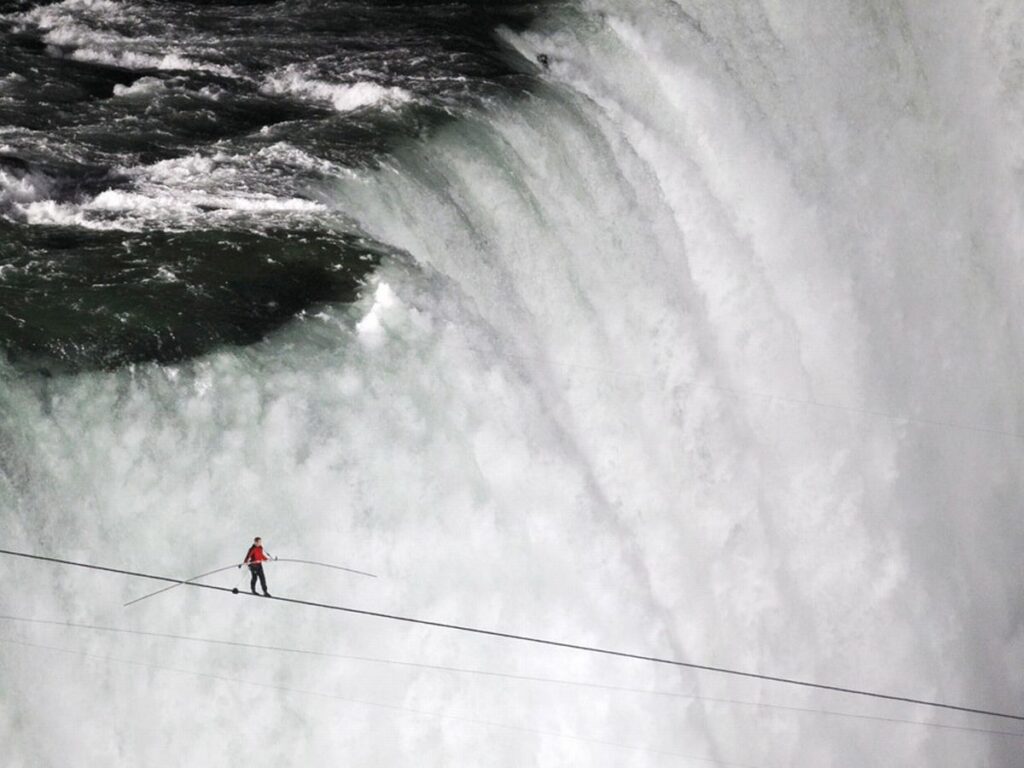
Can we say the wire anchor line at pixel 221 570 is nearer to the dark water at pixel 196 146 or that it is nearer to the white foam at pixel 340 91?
the dark water at pixel 196 146

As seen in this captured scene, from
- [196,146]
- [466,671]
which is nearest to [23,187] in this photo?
[196,146]

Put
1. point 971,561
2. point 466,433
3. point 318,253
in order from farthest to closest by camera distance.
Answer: point 971,561 → point 318,253 → point 466,433

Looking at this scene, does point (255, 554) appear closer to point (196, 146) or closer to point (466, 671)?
point (466, 671)

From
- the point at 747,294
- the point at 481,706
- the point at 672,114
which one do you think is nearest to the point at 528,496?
the point at 481,706

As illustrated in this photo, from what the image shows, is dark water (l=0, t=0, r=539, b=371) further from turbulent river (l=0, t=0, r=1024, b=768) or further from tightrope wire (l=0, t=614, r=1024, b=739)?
tightrope wire (l=0, t=614, r=1024, b=739)

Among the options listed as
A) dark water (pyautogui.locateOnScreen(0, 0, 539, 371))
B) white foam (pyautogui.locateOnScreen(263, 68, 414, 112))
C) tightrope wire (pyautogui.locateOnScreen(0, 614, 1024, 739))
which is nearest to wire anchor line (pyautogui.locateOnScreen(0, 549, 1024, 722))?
tightrope wire (pyautogui.locateOnScreen(0, 614, 1024, 739))

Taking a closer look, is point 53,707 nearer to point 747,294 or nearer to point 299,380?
point 299,380

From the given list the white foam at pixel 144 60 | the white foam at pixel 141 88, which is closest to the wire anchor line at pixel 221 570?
the white foam at pixel 141 88
